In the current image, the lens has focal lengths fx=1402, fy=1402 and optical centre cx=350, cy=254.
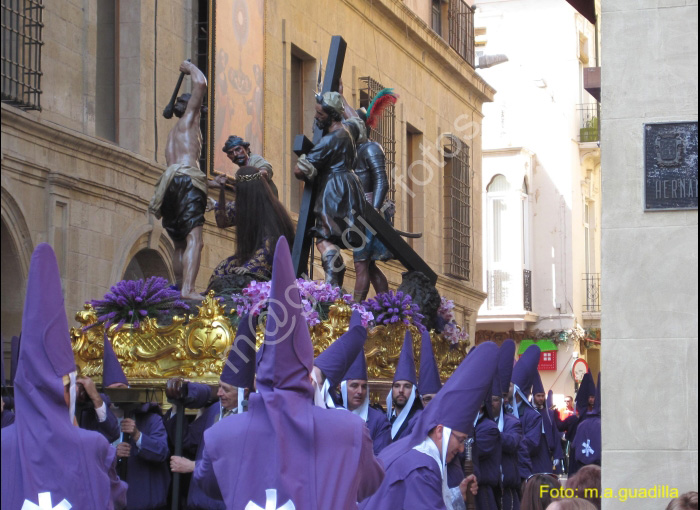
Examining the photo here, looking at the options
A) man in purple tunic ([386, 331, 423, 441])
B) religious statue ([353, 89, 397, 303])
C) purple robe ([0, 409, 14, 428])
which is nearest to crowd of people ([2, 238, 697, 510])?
purple robe ([0, 409, 14, 428])

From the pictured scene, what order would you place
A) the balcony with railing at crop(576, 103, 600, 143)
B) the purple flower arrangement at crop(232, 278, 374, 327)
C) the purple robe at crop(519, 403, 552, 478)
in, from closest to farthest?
the purple flower arrangement at crop(232, 278, 374, 327)
the purple robe at crop(519, 403, 552, 478)
the balcony with railing at crop(576, 103, 600, 143)

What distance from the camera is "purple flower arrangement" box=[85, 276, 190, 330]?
10664mm

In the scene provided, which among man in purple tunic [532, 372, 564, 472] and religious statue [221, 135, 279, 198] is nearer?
religious statue [221, 135, 279, 198]

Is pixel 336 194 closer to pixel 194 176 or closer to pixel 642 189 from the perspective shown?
pixel 194 176

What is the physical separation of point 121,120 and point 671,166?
11.1 m

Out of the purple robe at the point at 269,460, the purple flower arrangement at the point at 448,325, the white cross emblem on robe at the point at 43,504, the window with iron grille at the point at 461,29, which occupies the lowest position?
the white cross emblem on robe at the point at 43,504

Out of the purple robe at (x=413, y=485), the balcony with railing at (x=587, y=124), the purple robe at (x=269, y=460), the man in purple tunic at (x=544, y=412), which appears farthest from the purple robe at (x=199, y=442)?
the balcony with railing at (x=587, y=124)

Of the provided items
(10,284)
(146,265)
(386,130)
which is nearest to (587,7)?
(10,284)

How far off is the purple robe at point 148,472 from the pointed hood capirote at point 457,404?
102 inches

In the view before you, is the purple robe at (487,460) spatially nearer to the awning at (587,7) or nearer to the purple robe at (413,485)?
the awning at (587,7)

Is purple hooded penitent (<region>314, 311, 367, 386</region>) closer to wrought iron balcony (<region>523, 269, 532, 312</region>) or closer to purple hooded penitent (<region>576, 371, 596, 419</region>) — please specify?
purple hooded penitent (<region>576, 371, 596, 419</region>)

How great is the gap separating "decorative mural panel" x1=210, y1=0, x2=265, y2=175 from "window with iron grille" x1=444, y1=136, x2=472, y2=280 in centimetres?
879

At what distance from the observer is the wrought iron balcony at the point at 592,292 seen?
37.2m

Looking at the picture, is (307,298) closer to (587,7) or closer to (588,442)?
(587,7)
